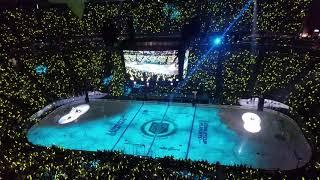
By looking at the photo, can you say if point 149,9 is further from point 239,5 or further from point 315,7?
point 315,7

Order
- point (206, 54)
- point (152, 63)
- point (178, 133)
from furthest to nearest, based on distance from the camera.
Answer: point (206, 54) < point (152, 63) < point (178, 133)

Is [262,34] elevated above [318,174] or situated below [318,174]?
above

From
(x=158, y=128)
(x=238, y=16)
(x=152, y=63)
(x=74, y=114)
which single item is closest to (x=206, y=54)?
(x=238, y=16)

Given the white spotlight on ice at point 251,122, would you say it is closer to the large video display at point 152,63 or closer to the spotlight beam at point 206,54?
the spotlight beam at point 206,54

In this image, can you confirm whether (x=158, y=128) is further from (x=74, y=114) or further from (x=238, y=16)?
(x=238, y=16)

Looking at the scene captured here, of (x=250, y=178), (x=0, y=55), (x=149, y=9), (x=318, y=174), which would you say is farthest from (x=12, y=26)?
(x=318, y=174)

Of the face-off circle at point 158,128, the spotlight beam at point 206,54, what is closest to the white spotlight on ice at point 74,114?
the face-off circle at point 158,128
